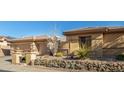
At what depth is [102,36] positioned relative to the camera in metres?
13.1

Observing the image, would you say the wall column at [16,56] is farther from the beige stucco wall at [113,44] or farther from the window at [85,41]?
the beige stucco wall at [113,44]

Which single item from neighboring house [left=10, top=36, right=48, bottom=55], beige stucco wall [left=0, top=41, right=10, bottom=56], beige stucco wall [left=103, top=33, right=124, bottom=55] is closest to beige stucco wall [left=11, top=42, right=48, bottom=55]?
neighboring house [left=10, top=36, right=48, bottom=55]

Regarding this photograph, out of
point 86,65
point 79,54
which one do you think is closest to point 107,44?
point 79,54

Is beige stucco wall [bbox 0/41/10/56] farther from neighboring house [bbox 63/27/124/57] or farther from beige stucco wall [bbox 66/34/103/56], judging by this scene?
beige stucco wall [bbox 66/34/103/56]

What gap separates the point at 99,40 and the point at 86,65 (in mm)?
3453

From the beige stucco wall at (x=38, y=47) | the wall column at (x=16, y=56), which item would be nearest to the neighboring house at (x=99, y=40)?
the beige stucco wall at (x=38, y=47)

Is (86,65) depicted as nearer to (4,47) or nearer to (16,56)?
(16,56)

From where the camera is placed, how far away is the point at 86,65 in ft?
33.9

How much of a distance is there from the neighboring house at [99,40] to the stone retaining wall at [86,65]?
2496 mm

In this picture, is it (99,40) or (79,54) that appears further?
(99,40)

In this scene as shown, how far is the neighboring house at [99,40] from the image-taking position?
1256 centimetres
